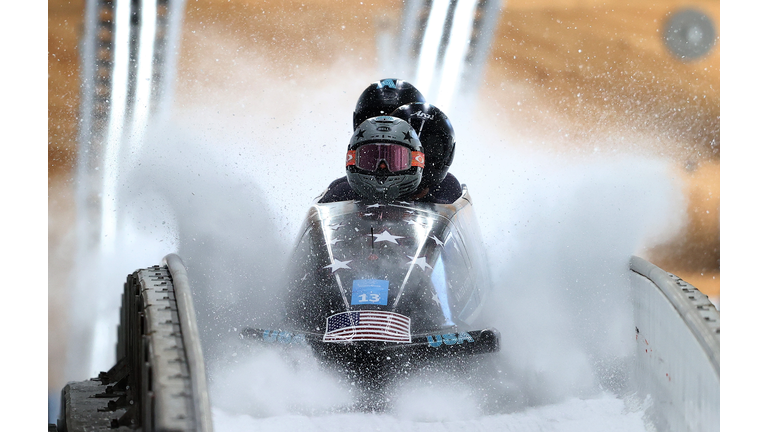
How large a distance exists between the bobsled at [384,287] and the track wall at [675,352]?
1.84ft

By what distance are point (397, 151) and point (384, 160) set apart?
0.06 metres

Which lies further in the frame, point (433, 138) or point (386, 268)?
point (433, 138)

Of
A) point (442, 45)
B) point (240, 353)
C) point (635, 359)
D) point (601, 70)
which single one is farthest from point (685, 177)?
point (240, 353)

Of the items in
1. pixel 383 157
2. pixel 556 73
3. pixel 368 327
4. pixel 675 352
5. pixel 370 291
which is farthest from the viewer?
pixel 556 73

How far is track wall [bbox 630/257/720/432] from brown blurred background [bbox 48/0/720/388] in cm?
61

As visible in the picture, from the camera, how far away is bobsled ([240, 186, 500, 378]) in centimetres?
264

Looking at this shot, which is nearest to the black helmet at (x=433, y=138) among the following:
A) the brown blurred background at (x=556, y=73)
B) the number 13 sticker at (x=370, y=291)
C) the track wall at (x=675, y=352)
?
the brown blurred background at (x=556, y=73)

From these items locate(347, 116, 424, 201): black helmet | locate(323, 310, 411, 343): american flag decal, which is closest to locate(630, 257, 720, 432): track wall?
locate(323, 310, 411, 343): american flag decal

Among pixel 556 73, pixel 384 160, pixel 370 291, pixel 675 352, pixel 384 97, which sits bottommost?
pixel 675 352

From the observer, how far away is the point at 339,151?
4.91 meters

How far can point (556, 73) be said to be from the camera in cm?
416

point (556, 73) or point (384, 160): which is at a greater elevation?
point (556, 73)

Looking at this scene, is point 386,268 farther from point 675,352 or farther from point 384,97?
point 384,97

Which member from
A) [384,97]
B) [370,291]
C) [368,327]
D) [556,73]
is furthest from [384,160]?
[556,73]
